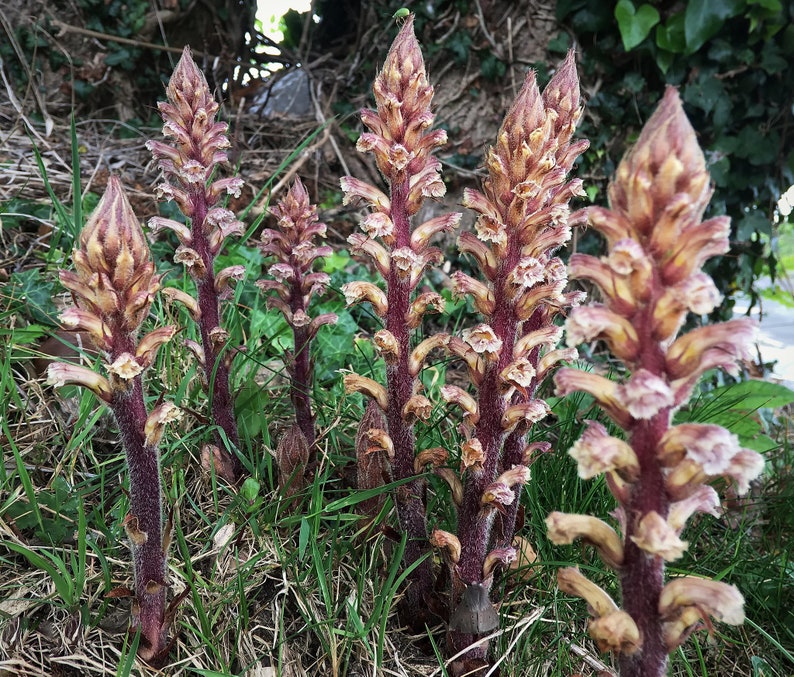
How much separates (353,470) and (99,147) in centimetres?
348

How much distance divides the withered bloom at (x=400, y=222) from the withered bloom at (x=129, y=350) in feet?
1.61

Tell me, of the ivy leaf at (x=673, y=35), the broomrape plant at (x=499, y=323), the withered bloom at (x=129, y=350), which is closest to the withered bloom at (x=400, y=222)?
the broomrape plant at (x=499, y=323)

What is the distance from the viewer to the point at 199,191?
2.03 metres

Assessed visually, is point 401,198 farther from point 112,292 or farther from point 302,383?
point 302,383

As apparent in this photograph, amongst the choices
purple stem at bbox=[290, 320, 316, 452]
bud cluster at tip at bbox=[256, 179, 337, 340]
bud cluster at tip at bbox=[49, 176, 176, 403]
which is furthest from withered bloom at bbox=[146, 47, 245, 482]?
bud cluster at tip at bbox=[49, 176, 176, 403]

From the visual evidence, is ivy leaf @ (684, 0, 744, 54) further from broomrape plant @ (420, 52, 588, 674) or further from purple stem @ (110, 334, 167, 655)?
purple stem @ (110, 334, 167, 655)

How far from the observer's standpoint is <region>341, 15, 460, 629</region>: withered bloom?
1.61 m

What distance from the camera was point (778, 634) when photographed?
2.14 meters

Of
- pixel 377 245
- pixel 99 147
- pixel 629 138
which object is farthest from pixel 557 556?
pixel 99 147

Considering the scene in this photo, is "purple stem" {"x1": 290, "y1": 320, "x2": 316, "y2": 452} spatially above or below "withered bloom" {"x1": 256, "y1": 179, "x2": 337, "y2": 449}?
→ below

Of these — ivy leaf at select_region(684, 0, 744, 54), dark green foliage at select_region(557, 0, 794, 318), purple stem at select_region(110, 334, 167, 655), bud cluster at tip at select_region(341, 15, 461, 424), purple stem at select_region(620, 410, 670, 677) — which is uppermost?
ivy leaf at select_region(684, 0, 744, 54)

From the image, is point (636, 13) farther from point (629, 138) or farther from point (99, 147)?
point (99, 147)

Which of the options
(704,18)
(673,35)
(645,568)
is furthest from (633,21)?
(645,568)

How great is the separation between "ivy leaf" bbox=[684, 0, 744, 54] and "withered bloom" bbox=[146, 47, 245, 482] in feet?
10.3
